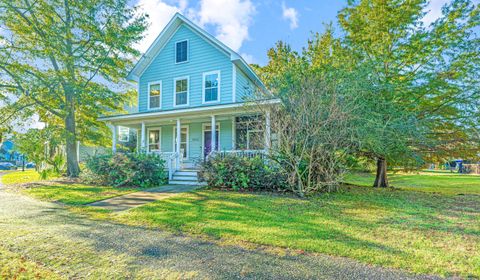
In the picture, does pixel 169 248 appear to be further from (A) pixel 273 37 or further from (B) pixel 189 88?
(A) pixel 273 37

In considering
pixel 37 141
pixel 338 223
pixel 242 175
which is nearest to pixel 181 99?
pixel 242 175

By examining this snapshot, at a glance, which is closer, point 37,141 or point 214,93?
point 37,141

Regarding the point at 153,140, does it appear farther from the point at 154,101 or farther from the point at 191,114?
the point at 191,114

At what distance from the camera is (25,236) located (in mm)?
4746

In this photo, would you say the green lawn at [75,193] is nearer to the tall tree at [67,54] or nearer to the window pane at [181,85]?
the tall tree at [67,54]

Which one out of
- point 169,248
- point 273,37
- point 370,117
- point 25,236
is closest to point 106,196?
point 25,236

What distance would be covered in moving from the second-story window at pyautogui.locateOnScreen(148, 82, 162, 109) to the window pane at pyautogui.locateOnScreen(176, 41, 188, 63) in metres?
1.96

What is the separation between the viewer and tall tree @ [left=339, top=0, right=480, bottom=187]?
32.7ft

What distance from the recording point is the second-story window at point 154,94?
15.4 meters

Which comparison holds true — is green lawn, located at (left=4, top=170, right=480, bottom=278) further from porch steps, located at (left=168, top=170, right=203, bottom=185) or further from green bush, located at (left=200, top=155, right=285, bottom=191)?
porch steps, located at (left=168, top=170, right=203, bottom=185)

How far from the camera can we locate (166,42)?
15.3m

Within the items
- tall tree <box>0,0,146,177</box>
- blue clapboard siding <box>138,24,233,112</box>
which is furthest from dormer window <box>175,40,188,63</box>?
tall tree <box>0,0,146,177</box>

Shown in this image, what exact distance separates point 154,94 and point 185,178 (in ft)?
21.4

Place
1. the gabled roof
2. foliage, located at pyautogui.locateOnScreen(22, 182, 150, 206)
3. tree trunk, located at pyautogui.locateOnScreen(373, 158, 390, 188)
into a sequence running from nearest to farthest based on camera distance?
foliage, located at pyautogui.locateOnScreen(22, 182, 150, 206) → tree trunk, located at pyautogui.locateOnScreen(373, 158, 390, 188) → the gabled roof
